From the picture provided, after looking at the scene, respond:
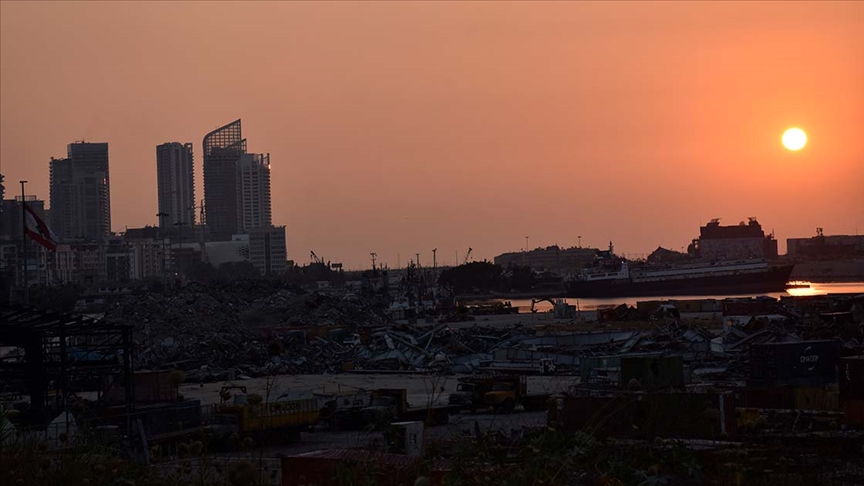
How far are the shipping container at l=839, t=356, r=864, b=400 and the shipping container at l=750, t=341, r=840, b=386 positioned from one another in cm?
627

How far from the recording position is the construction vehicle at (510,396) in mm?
25719

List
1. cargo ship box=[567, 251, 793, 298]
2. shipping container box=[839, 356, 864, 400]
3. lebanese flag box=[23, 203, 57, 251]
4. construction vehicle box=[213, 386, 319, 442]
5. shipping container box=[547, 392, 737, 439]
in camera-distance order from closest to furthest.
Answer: shipping container box=[547, 392, 737, 439], shipping container box=[839, 356, 864, 400], construction vehicle box=[213, 386, 319, 442], lebanese flag box=[23, 203, 57, 251], cargo ship box=[567, 251, 793, 298]

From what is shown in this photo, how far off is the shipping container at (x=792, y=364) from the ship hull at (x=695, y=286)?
327 ft

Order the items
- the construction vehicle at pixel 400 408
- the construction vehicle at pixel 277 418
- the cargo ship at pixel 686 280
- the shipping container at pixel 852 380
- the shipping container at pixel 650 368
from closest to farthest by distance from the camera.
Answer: the shipping container at pixel 852 380 → the shipping container at pixel 650 368 → the construction vehicle at pixel 277 418 → the construction vehicle at pixel 400 408 → the cargo ship at pixel 686 280

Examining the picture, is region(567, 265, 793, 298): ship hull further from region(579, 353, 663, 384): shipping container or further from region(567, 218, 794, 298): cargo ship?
region(579, 353, 663, 384): shipping container

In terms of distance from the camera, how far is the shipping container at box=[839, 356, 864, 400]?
18.2 meters

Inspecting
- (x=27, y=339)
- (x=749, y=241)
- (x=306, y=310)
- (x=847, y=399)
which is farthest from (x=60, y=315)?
(x=749, y=241)

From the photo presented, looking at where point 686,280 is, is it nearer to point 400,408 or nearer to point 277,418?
point 400,408

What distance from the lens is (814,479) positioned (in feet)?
36.3

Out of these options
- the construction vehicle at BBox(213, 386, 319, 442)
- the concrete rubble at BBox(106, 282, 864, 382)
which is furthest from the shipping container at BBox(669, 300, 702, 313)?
the construction vehicle at BBox(213, 386, 319, 442)

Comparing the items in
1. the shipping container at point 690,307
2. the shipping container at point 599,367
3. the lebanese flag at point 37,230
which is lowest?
the shipping container at point 690,307

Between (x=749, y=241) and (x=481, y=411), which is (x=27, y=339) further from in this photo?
(x=749, y=241)

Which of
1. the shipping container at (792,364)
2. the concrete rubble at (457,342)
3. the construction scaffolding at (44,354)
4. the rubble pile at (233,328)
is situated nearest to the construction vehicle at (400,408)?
the concrete rubble at (457,342)

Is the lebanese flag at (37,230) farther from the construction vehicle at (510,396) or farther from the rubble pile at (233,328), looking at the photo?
the construction vehicle at (510,396)
